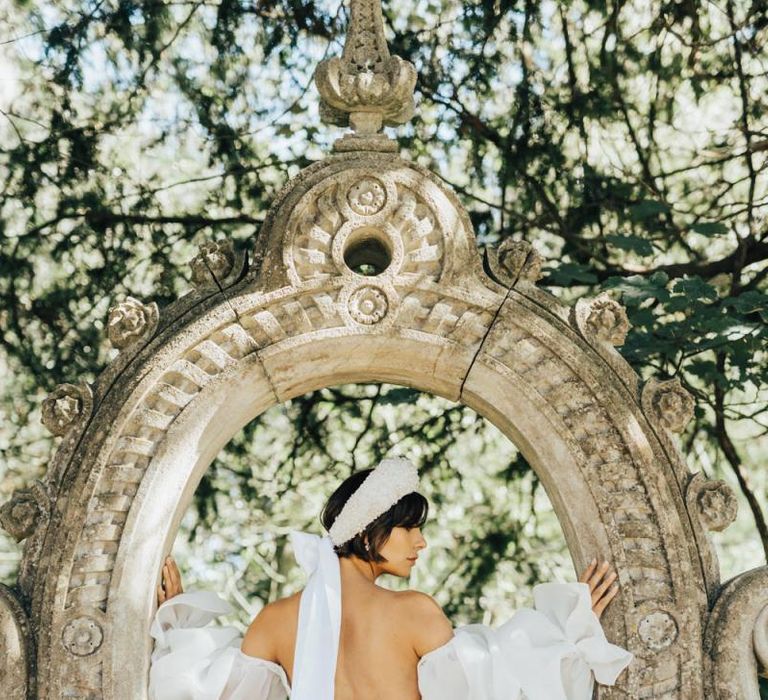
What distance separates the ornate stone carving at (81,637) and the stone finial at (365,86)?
175 centimetres

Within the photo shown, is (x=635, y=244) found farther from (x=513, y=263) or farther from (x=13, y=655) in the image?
(x=13, y=655)

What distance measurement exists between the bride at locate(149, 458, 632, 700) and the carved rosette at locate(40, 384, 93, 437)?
58 centimetres

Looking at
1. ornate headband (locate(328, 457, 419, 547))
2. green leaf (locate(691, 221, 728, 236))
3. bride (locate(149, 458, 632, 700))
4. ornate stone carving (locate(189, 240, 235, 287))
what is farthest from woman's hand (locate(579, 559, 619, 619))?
green leaf (locate(691, 221, 728, 236))

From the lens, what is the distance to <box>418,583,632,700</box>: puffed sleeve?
4125 mm

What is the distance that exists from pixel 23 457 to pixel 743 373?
3644 mm

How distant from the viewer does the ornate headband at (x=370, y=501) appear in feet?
14.2

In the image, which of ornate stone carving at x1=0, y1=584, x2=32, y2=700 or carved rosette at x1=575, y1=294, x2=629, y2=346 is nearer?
ornate stone carving at x1=0, y1=584, x2=32, y2=700

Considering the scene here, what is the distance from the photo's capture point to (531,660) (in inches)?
163

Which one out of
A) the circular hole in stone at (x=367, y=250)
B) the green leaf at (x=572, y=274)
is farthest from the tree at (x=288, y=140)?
the circular hole in stone at (x=367, y=250)

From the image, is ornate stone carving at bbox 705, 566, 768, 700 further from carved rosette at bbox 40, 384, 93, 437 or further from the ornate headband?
carved rosette at bbox 40, 384, 93, 437

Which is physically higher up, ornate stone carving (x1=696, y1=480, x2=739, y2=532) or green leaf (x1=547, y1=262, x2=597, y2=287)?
green leaf (x1=547, y1=262, x2=597, y2=287)

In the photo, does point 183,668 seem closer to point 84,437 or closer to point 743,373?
point 84,437

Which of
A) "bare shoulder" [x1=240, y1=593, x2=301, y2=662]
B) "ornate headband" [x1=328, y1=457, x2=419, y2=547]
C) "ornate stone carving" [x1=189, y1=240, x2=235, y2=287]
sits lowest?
"bare shoulder" [x1=240, y1=593, x2=301, y2=662]

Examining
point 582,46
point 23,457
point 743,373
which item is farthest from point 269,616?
point 582,46
